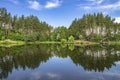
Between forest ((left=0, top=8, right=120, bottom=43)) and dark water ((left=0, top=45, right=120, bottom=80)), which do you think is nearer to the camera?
dark water ((left=0, top=45, right=120, bottom=80))

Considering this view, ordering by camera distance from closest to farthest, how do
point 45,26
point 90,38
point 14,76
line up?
point 14,76
point 90,38
point 45,26

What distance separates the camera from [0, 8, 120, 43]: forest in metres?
132

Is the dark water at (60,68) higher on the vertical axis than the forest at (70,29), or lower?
lower

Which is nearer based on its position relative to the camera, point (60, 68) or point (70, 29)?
point (60, 68)

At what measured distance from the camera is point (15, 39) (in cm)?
11744

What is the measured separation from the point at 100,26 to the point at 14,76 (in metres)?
133

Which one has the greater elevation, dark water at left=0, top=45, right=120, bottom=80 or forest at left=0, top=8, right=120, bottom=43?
forest at left=0, top=8, right=120, bottom=43

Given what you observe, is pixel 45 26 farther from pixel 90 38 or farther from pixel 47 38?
pixel 90 38

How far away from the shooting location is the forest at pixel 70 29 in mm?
132000

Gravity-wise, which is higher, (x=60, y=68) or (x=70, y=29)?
(x=70, y=29)

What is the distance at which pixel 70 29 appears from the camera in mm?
149250

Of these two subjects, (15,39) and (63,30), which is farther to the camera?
(63,30)

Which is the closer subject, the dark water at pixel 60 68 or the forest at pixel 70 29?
the dark water at pixel 60 68

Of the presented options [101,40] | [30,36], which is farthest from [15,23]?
[101,40]
